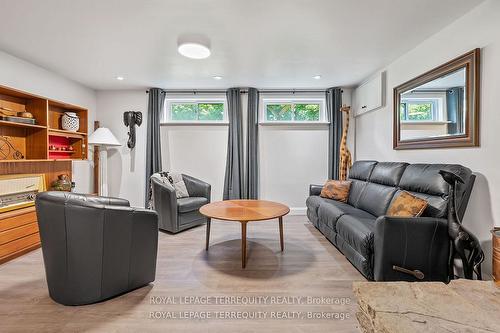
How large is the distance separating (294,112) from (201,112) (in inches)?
73.2

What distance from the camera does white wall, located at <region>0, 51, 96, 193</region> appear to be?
9.91ft

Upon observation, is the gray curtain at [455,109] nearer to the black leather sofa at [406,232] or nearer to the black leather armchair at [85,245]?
the black leather sofa at [406,232]

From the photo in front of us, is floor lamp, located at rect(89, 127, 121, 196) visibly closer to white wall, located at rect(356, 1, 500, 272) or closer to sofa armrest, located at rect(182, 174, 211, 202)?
sofa armrest, located at rect(182, 174, 211, 202)

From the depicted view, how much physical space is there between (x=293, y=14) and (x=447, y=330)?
2.41 m

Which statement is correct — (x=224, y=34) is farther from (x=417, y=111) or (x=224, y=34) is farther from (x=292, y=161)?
(x=292, y=161)

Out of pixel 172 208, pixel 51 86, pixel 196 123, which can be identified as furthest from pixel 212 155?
pixel 51 86

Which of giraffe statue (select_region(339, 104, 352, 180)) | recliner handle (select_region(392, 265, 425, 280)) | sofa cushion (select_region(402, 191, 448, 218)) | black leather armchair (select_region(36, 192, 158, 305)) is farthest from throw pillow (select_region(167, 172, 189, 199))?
sofa cushion (select_region(402, 191, 448, 218))

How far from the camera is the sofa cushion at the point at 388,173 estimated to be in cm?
283

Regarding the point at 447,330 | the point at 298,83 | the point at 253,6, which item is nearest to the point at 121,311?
the point at 447,330

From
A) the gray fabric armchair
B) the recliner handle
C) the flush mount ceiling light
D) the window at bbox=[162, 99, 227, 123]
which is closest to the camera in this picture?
the recliner handle

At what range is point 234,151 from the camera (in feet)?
14.7

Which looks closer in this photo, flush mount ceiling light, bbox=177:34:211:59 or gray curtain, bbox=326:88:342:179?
flush mount ceiling light, bbox=177:34:211:59

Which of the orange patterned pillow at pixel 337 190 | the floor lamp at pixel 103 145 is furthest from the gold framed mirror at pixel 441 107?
the floor lamp at pixel 103 145

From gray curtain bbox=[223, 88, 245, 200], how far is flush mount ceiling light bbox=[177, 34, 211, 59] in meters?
1.74
